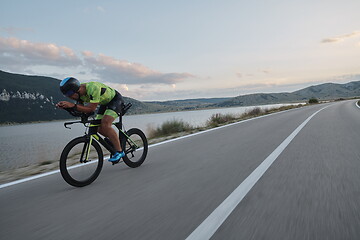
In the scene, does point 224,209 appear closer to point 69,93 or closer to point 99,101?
point 99,101

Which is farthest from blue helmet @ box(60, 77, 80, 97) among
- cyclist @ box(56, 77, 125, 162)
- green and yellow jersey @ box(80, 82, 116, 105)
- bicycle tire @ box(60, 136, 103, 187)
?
bicycle tire @ box(60, 136, 103, 187)

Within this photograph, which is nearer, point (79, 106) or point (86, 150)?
point (79, 106)

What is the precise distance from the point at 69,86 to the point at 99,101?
0.52 m

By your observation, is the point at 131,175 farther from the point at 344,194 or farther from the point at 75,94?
the point at 344,194

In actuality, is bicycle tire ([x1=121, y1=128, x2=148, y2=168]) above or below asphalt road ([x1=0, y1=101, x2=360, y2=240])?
above

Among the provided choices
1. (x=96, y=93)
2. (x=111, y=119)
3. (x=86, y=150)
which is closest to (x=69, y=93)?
(x=96, y=93)

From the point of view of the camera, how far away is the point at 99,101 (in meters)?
4.18

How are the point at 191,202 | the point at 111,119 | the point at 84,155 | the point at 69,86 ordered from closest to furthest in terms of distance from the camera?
the point at 191,202 → the point at 69,86 → the point at 84,155 → the point at 111,119

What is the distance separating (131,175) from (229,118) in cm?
1631

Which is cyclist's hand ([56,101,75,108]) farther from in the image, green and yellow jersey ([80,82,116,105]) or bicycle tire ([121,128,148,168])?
bicycle tire ([121,128,148,168])

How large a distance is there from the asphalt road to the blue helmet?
1456 millimetres

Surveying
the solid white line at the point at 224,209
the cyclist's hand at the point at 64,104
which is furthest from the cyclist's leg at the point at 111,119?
the solid white line at the point at 224,209

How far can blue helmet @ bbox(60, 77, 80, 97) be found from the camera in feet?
12.6

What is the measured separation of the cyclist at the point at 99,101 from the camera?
387 cm
